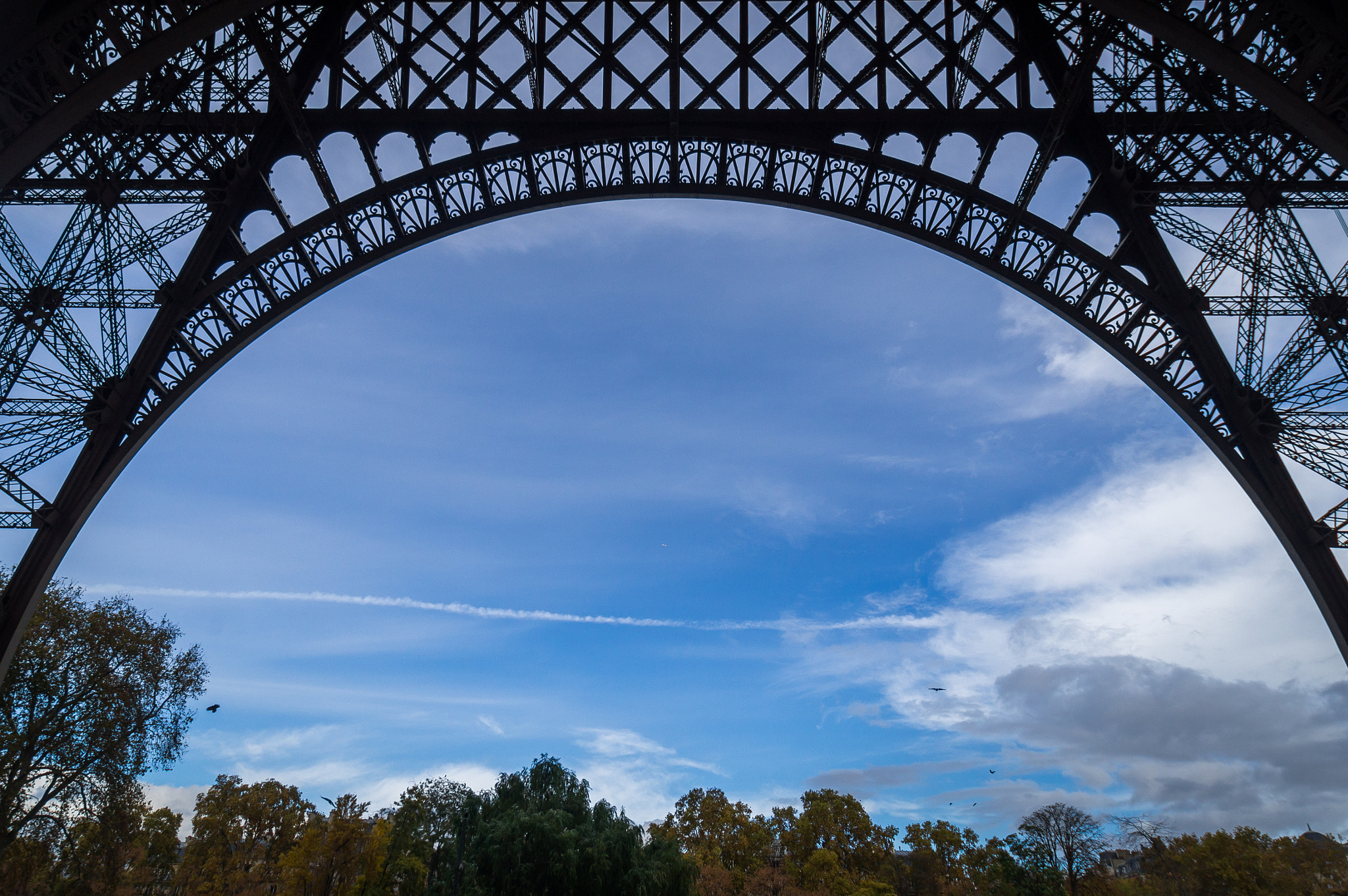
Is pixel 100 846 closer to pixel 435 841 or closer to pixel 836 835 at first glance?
pixel 435 841

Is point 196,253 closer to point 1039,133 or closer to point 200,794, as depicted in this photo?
point 1039,133

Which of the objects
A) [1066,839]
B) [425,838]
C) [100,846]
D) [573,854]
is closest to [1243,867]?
[1066,839]

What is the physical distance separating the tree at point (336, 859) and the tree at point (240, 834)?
1.69m

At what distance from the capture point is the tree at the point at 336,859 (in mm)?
27062

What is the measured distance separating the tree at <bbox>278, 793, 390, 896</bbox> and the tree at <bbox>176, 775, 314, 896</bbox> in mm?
1686

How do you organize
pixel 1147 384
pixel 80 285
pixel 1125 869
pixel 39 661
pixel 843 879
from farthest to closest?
pixel 1125 869, pixel 843 879, pixel 39 661, pixel 1147 384, pixel 80 285

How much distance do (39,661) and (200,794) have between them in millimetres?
15759

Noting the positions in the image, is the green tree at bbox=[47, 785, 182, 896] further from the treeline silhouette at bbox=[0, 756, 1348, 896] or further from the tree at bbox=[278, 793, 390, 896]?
the tree at bbox=[278, 793, 390, 896]

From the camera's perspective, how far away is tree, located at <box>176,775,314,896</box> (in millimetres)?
30484

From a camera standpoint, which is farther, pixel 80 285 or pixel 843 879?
pixel 843 879

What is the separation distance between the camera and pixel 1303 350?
13.8 m

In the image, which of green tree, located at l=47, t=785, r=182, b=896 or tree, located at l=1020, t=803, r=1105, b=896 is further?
tree, located at l=1020, t=803, r=1105, b=896

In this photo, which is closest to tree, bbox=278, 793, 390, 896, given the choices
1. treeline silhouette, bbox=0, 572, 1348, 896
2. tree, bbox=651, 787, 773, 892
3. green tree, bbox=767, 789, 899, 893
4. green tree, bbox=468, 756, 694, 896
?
treeline silhouette, bbox=0, 572, 1348, 896

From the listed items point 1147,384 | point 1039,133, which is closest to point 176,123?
point 1039,133
